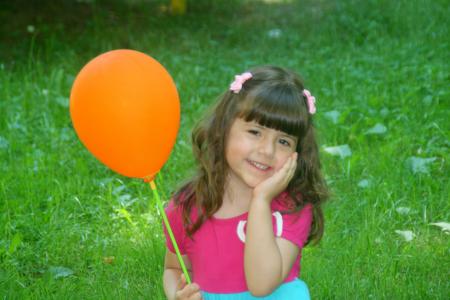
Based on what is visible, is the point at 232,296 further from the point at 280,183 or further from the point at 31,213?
the point at 31,213

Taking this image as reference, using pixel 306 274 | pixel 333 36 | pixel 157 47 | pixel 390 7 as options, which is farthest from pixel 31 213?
pixel 390 7

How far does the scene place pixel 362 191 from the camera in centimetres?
319

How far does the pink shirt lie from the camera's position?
1.99 metres

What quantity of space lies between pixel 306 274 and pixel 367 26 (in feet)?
13.6

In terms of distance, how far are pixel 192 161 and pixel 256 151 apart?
67.2 inches

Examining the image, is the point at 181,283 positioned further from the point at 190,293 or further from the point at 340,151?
the point at 340,151

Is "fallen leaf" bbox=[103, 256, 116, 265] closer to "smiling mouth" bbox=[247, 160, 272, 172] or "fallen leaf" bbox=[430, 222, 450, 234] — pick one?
"smiling mouth" bbox=[247, 160, 272, 172]

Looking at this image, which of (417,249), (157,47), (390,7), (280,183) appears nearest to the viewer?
(280,183)

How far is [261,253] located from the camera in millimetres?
1837

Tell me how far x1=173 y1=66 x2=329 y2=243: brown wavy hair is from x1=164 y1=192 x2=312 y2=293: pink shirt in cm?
3

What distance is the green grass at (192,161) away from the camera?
2.67 meters

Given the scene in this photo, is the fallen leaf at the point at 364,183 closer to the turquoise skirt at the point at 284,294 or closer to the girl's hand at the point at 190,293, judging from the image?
the turquoise skirt at the point at 284,294

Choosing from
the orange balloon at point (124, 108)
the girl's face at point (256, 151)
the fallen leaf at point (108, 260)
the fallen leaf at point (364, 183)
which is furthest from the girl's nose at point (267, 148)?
the fallen leaf at point (364, 183)

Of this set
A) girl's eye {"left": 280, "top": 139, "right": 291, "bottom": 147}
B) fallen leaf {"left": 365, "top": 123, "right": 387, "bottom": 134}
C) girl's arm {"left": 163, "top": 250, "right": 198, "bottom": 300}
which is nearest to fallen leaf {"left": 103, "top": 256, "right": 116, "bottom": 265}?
Result: girl's arm {"left": 163, "top": 250, "right": 198, "bottom": 300}
